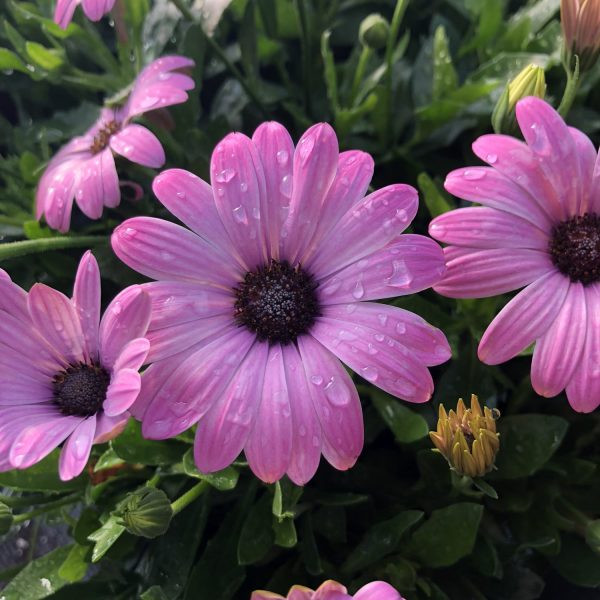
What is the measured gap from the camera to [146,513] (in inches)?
22.3

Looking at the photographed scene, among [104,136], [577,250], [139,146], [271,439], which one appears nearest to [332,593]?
[271,439]

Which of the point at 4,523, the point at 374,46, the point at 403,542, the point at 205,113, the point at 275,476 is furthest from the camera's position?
the point at 205,113

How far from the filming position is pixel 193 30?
850 mm

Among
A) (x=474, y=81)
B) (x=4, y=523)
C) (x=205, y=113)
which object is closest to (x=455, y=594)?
(x=4, y=523)

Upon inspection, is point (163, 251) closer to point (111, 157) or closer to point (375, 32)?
point (111, 157)

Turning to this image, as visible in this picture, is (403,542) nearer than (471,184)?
No

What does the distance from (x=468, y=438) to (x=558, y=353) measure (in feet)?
0.32

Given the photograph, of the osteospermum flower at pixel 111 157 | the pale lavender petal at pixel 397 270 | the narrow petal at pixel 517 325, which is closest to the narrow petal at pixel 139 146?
the osteospermum flower at pixel 111 157

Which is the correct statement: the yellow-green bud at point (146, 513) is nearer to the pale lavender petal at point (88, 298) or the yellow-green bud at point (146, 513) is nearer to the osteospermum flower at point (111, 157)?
the pale lavender petal at point (88, 298)

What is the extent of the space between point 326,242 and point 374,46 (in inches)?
14.2

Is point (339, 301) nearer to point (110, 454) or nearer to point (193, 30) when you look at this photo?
point (110, 454)

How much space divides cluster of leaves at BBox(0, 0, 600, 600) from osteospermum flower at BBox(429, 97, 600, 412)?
13 cm

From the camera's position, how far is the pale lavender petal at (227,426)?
525 mm

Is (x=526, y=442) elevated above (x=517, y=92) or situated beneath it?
situated beneath
